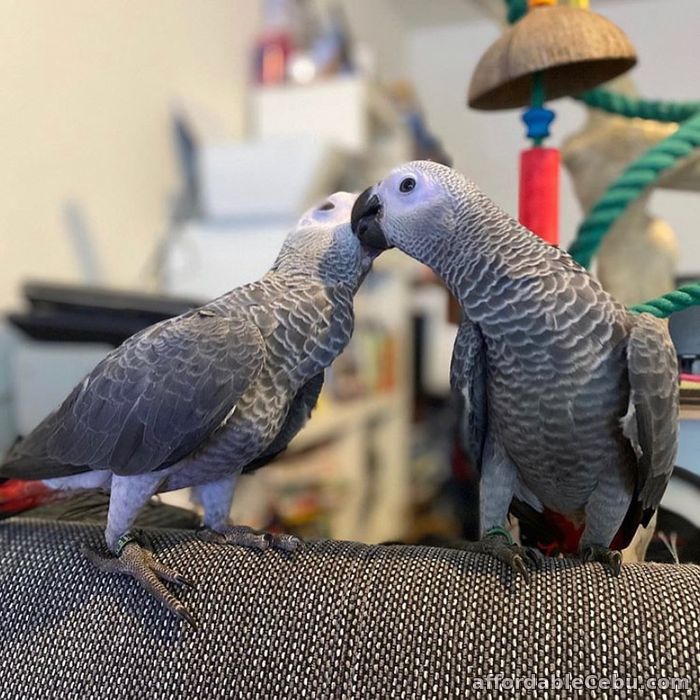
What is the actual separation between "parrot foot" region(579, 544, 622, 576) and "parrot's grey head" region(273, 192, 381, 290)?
0.96ft

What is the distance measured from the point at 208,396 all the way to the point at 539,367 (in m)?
0.25

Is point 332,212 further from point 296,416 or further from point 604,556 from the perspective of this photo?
point 604,556

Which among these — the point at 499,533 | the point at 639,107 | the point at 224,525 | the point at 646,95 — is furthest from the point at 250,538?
the point at 646,95

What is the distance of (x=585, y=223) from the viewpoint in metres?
0.70

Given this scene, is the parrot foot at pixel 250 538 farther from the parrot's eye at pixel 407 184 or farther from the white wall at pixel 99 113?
the white wall at pixel 99 113

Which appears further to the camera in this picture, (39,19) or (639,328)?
(39,19)

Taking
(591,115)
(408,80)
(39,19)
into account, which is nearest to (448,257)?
(591,115)

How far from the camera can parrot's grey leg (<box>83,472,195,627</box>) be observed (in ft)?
1.55

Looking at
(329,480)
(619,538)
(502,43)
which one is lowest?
(329,480)

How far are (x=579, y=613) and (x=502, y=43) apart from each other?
515 millimetres

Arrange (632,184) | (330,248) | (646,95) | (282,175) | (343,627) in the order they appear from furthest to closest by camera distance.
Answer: (282,175) < (646,95) < (632,184) < (330,248) < (343,627)

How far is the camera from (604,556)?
0.49m

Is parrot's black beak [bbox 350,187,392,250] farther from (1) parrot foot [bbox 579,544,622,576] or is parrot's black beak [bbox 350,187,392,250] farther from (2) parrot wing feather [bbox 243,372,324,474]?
(1) parrot foot [bbox 579,544,622,576]

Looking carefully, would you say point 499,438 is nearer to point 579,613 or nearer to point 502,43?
point 579,613
